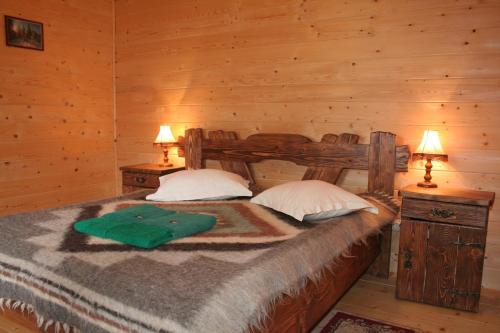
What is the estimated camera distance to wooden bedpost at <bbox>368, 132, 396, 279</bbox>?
266cm

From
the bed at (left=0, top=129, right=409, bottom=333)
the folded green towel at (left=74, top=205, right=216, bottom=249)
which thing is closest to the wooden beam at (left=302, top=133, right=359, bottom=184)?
the bed at (left=0, top=129, right=409, bottom=333)

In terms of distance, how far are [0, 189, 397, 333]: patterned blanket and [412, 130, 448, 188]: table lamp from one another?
745 millimetres

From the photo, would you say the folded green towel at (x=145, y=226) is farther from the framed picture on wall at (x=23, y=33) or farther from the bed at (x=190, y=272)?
the framed picture on wall at (x=23, y=33)

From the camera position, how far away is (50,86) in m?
3.43

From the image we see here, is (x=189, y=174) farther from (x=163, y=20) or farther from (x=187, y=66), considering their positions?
(x=163, y=20)

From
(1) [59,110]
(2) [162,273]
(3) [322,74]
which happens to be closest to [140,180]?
(1) [59,110]

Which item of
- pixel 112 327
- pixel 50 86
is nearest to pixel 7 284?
pixel 112 327

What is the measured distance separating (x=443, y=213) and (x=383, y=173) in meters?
0.51

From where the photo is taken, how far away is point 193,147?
3434 millimetres

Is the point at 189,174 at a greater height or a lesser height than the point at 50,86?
lesser

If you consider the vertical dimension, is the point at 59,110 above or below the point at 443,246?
above

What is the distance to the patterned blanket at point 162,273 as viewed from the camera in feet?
3.93

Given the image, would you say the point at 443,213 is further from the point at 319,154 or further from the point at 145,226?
the point at 145,226

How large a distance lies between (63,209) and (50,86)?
161cm
